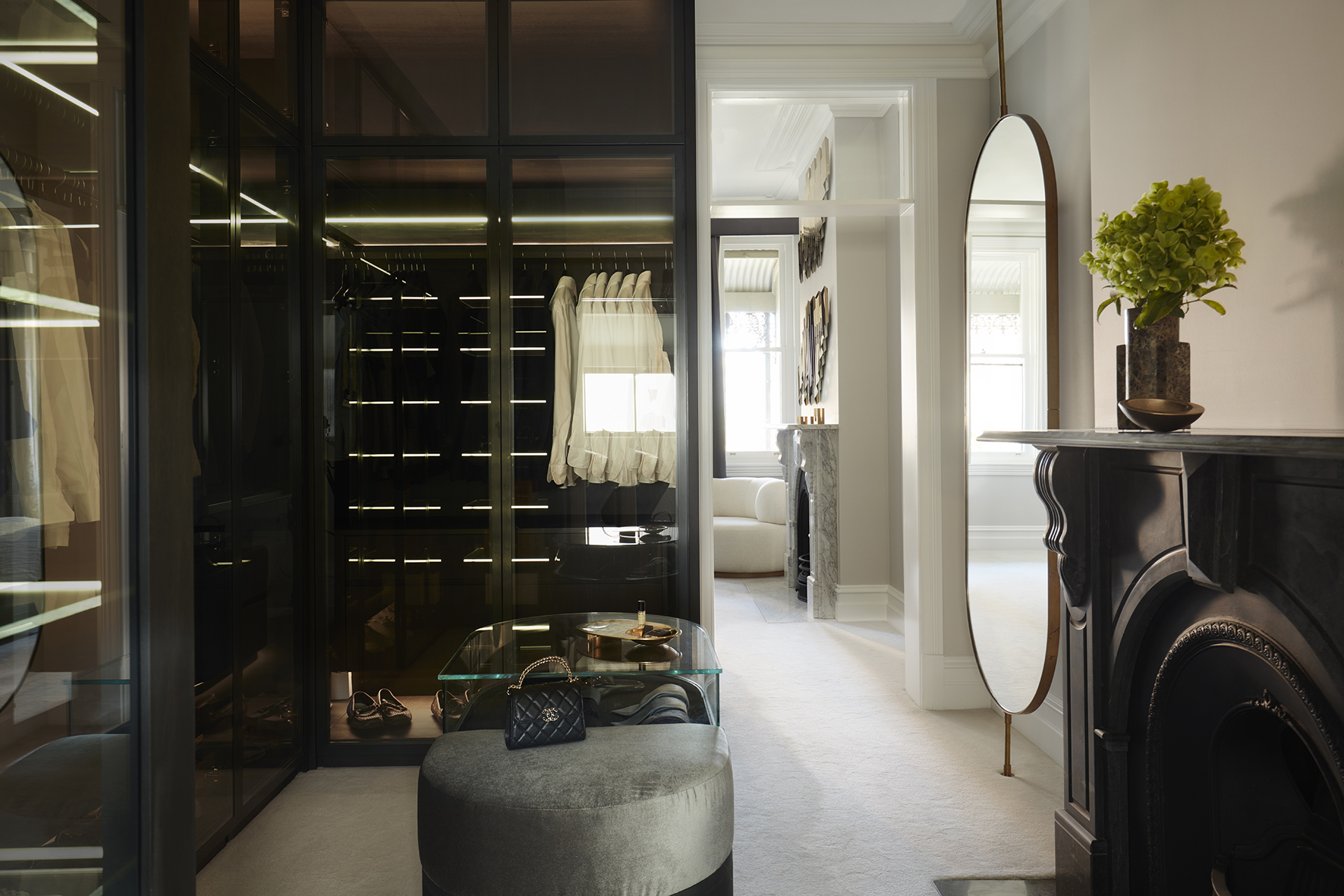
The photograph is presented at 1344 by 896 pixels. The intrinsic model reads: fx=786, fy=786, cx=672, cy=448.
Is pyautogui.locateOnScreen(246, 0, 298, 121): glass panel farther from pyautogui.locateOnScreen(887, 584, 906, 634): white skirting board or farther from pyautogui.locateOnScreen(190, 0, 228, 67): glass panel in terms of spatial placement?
pyautogui.locateOnScreen(887, 584, 906, 634): white skirting board

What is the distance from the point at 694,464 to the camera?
10.2 feet

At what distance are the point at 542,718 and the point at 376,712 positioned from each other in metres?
1.47

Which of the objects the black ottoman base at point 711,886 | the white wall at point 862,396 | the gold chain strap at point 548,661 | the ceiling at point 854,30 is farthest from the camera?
the white wall at point 862,396

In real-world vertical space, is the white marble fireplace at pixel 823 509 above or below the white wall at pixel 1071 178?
below

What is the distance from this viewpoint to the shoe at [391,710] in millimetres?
3059

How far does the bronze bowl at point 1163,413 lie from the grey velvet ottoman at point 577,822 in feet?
3.91

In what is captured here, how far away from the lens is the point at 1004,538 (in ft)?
9.93

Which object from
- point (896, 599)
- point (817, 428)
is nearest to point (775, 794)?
point (896, 599)

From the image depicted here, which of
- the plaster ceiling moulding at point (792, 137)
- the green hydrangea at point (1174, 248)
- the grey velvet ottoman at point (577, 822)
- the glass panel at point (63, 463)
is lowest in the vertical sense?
the grey velvet ottoman at point (577, 822)

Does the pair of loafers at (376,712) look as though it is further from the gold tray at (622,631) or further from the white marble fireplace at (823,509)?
the white marble fireplace at (823,509)

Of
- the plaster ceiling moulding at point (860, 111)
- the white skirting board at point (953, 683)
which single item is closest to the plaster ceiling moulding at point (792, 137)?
the plaster ceiling moulding at point (860, 111)

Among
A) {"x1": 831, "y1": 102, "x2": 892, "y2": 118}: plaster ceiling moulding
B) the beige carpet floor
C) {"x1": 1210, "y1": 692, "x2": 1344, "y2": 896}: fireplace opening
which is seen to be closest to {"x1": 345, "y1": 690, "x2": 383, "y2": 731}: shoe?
the beige carpet floor

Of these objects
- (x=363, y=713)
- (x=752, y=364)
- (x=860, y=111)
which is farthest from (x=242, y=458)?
(x=752, y=364)

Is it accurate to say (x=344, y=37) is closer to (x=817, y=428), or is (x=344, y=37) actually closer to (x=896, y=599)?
(x=817, y=428)
